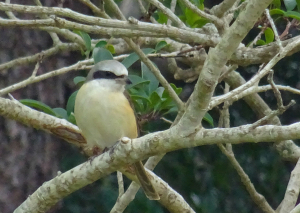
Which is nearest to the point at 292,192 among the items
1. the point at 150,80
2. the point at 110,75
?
the point at 150,80

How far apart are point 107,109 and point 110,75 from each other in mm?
230

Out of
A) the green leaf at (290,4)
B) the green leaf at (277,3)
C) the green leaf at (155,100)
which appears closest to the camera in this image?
the green leaf at (155,100)

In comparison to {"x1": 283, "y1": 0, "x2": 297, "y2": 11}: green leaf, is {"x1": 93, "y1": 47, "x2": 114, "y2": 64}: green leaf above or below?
below

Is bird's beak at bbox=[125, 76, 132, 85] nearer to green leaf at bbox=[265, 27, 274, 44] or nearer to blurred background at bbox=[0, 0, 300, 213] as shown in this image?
green leaf at bbox=[265, 27, 274, 44]

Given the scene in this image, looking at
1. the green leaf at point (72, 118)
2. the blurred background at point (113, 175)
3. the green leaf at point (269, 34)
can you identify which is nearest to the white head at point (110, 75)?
the green leaf at point (72, 118)

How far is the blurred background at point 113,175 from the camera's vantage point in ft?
12.3

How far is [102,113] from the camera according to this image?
258 cm

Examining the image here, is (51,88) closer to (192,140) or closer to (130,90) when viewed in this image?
(130,90)

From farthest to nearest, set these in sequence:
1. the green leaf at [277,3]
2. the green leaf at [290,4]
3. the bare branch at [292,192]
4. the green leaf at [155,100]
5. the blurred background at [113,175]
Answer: the blurred background at [113,175] < the green leaf at [277,3] < the green leaf at [290,4] < the green leaf at [155,100] < the bare branch at [292,192]

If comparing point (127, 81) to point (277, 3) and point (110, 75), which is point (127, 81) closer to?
point (110, 75)

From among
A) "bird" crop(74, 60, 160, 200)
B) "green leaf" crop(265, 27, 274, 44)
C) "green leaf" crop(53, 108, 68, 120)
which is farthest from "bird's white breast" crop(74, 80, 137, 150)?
"green leaf" crop(265, 27, 274, 44)

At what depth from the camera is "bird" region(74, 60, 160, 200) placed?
2.56 m

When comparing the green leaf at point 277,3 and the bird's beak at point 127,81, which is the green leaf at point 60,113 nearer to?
the bird's beak at point 127,81

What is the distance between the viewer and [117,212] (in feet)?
8.69
